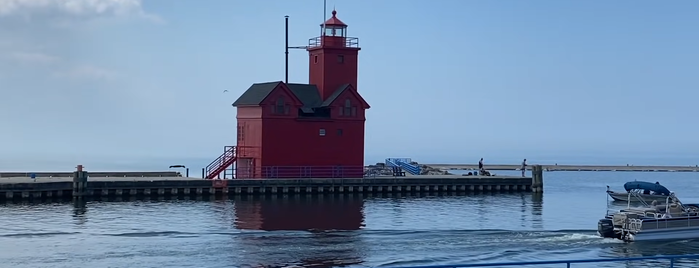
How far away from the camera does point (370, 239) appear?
41406mm

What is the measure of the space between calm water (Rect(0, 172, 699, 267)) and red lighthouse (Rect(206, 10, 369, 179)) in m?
3.96

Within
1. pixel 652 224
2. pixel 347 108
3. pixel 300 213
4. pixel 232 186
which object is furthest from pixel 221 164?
pixel 652 224

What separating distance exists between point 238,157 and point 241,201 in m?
6.55

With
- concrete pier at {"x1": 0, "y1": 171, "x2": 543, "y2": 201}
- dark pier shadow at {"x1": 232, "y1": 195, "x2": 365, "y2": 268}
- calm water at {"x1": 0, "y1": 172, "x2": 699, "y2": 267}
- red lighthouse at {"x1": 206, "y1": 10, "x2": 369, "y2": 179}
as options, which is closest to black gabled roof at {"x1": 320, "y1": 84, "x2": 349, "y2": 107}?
red lighthouse at {"x1": 206, "y1": 10, "x2": 369, "y2": 179}

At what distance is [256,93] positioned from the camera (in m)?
65.4

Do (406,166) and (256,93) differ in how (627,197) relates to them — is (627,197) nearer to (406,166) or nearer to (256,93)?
(406,166)

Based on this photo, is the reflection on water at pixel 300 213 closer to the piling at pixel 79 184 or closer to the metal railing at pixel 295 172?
the metal railing at pixel 295 172

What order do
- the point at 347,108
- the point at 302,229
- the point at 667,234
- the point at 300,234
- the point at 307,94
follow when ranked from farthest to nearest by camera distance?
the point at 307,94 < the point at 347,108 < the point at 302,229 < the point at 300,234 < the point at 667,234

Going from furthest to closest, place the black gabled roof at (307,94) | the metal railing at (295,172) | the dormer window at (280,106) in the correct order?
the black gabled roof at (307,94) → the metal railing at (295,172) → the dormer window at (280,106)

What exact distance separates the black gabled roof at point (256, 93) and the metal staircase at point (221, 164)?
10.4ft

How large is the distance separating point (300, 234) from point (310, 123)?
22.9 meters

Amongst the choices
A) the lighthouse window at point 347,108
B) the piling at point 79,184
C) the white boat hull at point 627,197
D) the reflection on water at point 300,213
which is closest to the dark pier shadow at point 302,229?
the reflection on water at point 300,213

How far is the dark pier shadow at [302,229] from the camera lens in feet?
118

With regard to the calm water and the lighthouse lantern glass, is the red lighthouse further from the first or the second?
the calm water
